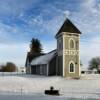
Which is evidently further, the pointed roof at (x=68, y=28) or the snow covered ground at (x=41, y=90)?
the pointed roof at (x=68, y=28)

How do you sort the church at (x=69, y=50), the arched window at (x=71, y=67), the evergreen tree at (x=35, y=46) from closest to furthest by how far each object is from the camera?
the church at (x=69, y=50) < the arched window at (x=71, y=67) < the evergreen tree at (x=35, y=46)

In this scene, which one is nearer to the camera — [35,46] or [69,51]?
[69,51]

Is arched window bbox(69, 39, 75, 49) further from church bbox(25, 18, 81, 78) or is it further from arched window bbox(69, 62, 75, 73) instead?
arched window bbox(69, 62, 75, 73)

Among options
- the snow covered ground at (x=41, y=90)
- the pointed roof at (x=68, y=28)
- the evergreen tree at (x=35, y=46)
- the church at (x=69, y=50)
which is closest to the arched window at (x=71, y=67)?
the church at (x=69, y=50)

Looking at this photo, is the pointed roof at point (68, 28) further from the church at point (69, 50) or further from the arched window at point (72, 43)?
the arched window at point (72, 43)

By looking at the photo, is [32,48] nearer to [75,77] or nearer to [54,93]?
[75,77]

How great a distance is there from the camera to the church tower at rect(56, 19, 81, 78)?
118ft

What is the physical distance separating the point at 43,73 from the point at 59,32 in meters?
8.98

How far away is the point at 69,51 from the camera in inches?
1421

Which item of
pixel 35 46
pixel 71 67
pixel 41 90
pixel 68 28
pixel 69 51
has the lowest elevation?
pixel 41 90

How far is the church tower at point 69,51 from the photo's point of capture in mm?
35844

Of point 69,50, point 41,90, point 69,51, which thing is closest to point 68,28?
point 69,50

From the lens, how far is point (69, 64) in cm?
3606

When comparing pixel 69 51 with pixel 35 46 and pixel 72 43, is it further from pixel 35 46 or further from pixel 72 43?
pixel 35 46
